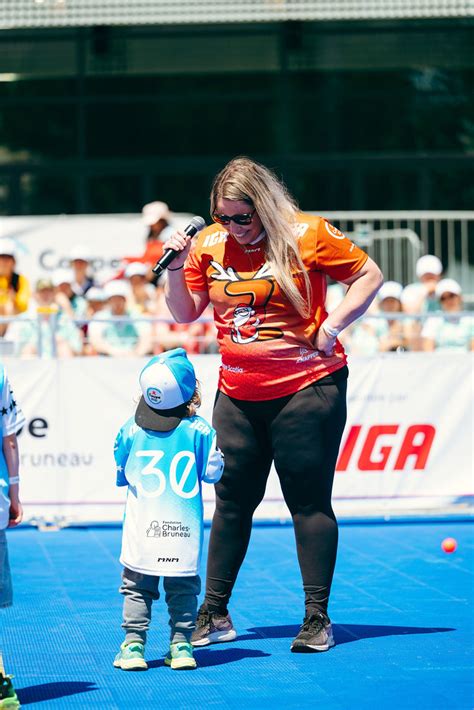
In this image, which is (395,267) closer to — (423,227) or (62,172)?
(423,227)

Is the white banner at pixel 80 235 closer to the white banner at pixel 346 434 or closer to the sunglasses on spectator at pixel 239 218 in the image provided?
the white banner at pixel 346 434

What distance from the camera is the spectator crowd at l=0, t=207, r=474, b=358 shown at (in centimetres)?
1091

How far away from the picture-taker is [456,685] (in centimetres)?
549

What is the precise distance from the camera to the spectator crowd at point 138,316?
35.8ft

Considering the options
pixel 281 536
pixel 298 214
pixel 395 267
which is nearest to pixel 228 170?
pixel 298 214

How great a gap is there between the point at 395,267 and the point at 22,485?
6.07 meters

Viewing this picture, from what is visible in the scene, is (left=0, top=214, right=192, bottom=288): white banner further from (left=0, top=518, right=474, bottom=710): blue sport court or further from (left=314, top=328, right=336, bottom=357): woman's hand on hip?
(left=314, top=328, right=336, bottom=357): woman's hand on hip

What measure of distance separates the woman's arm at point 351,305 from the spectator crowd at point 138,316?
4093 mm

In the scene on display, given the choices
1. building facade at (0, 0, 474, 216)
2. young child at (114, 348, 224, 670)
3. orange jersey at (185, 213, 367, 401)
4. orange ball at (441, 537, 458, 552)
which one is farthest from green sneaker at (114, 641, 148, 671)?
building facade at (0, 0, 474, 216)

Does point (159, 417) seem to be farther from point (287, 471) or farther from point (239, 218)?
point (239, 218)

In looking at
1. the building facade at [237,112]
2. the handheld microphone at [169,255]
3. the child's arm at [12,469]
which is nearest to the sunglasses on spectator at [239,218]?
the handheld microphone at [169,255]

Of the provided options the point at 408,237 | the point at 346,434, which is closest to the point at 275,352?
the point at 346,434

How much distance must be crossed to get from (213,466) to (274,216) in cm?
117

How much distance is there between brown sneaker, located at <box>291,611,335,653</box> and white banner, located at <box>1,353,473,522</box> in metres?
4.12
